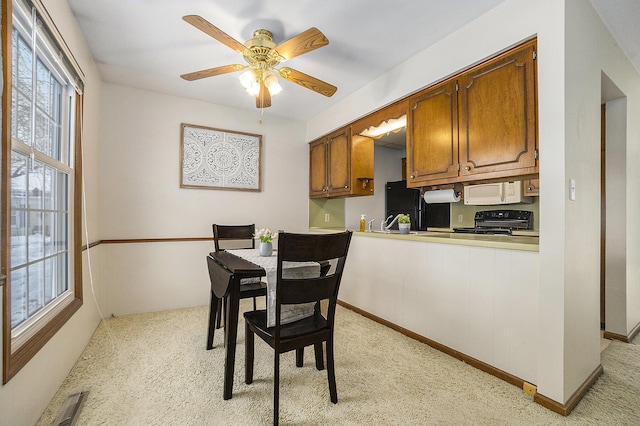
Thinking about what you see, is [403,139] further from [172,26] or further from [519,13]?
[172,26]

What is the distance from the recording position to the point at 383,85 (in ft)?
9.17

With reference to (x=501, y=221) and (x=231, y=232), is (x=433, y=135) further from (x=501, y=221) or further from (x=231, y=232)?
(x=231, y=232)

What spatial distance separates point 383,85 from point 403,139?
1513 millimetres

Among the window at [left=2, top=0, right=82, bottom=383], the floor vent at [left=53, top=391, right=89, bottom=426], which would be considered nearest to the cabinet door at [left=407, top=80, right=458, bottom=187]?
the window at [left=2, top=0, right=82, bottom=383]

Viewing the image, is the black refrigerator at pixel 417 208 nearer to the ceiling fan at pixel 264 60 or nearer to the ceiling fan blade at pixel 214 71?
the ceiling fan at pixel 264 60

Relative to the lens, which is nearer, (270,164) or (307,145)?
(270,164)

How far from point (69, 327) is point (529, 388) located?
283 centimetres

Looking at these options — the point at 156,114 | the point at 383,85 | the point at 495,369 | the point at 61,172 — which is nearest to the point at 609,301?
the point at 495,369

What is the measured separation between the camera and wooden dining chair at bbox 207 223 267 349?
2188 millimetres

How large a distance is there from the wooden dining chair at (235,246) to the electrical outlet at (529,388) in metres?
1.73

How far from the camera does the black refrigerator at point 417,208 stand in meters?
4.13

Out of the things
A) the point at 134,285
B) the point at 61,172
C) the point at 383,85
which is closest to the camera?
the point at 61,172

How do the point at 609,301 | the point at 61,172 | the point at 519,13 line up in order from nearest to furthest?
the point at 519,13 → the point at 61,172 → the point at 609,301

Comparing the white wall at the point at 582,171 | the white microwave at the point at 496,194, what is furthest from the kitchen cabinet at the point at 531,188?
the white wall at the point at 582,171
